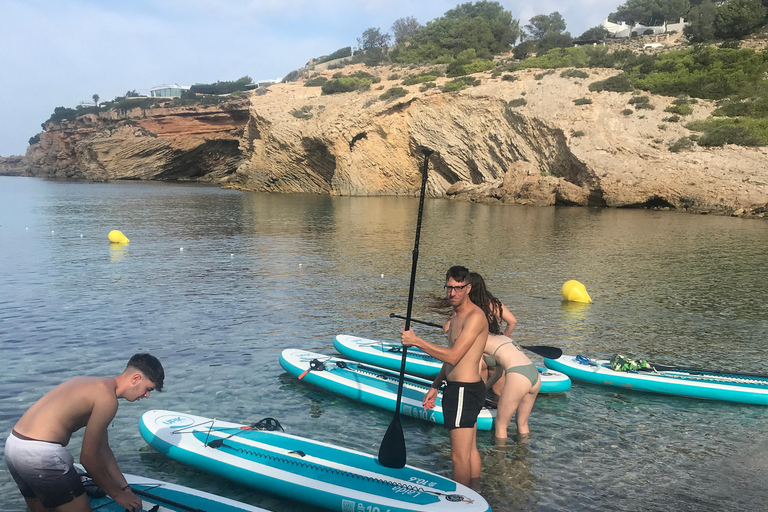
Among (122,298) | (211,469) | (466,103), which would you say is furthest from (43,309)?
(466,103)

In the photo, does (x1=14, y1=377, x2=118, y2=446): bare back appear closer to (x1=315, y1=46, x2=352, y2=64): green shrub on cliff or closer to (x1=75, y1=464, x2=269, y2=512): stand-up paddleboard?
(x1=75, y1=464, x2=269, y2=512): stand-up paddleboard

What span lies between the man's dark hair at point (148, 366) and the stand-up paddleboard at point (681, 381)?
6.93m

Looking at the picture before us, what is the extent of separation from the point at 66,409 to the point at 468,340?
10.8 ft

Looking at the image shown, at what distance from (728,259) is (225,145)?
65.3 m

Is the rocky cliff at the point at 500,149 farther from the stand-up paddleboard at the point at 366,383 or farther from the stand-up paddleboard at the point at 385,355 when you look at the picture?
the stand-up paddleboard at the point at 366,383

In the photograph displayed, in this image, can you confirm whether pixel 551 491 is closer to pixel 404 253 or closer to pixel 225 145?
pixel 404 253

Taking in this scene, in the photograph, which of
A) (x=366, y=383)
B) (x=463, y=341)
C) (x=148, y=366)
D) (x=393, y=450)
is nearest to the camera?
(x=148, y=366)

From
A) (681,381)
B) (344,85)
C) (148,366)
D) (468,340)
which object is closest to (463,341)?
(468,340)

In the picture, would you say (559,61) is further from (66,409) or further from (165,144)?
(66,409)

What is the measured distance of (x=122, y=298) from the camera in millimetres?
14906

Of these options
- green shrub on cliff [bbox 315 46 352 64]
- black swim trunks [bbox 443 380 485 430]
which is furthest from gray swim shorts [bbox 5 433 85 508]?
green shrub on cliff [bbox 315 46 352 64]

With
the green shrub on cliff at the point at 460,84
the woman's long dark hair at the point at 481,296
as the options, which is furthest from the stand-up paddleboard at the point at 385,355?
the green shrub on cliff at the point at 460,84

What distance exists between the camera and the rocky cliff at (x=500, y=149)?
36844mm

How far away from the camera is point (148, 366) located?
491cm
